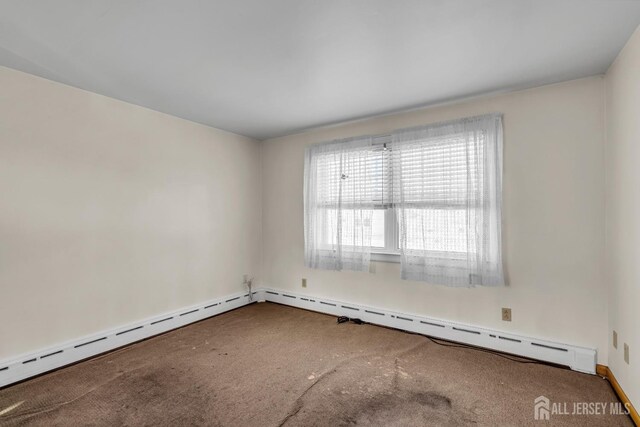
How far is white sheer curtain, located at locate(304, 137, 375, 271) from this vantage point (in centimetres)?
346

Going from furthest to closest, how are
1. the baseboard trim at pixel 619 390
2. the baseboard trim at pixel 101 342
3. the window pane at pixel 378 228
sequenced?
the window pane at pixel 378 228, the baseboard trim at pixel 101 342, the baseboard trim at pixel 619 390

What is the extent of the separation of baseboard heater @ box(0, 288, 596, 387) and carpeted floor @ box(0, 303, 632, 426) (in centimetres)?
11

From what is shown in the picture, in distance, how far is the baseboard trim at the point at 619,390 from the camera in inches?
69.8

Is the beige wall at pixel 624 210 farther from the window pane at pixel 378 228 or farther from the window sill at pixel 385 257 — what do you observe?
the window pane at pixel 378 228

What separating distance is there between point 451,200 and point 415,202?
0.34 m

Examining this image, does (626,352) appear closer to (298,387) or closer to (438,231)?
(438,231)

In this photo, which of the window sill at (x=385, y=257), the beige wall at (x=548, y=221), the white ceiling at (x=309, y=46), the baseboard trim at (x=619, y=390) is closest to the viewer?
the white ceiling at (x=309, y=46)

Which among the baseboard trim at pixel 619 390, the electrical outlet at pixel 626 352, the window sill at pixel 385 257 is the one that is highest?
the window sill at pixel 385 257

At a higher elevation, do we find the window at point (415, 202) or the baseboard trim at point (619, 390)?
the window at point (415, 202)

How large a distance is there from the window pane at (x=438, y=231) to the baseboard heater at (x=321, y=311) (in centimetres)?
75

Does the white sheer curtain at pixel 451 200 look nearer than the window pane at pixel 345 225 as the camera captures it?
Yes

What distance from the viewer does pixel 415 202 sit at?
3.08 meters

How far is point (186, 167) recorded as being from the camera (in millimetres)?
3480

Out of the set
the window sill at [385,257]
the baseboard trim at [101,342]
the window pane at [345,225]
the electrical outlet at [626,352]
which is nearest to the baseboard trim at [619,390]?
the electrical outlet at [626,352]
